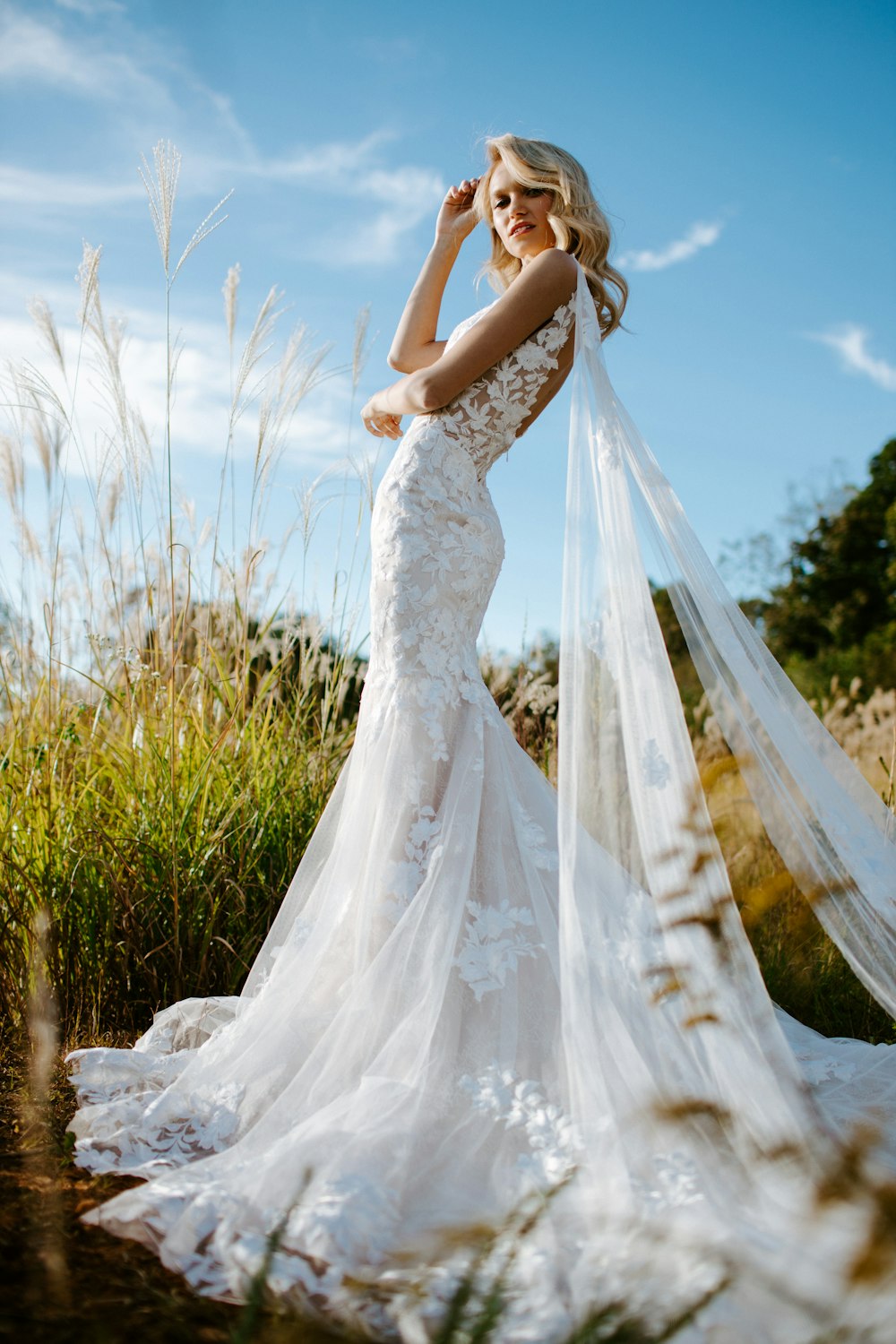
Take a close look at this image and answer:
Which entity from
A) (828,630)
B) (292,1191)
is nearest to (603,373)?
(292,1191)

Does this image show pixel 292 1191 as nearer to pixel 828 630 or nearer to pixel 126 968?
pixel 126 968

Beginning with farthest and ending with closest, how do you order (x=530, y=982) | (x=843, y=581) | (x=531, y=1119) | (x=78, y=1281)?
1. (x=843, y=581)
2. (x=530, y=982)
3. (x=531, y=1119)
4. (x=78, y=1281)

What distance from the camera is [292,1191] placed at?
1582 millimetres

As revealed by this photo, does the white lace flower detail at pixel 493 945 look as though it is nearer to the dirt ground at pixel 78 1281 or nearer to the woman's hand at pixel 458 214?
the dirt ground at pixel 78 1281

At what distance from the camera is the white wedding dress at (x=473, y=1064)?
1.37 metres

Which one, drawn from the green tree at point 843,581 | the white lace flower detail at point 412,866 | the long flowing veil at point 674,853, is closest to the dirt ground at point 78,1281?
the long flowing veil at point 674,853

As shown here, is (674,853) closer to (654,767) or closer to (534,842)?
(654,767)

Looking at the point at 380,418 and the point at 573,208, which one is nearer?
the point at 573,208

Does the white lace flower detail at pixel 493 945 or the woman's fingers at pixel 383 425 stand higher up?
the woman's fingers at pixel 383 425

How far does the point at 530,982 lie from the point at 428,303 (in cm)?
206

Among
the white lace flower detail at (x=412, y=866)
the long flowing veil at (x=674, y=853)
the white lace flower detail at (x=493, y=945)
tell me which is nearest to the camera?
the long flowing veil at (x=674, y=853)

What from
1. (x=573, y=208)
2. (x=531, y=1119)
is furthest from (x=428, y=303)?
(x=531, y=1119)

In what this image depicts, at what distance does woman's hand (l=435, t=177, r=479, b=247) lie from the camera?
2900 mm

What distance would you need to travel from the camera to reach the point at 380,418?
2.85 meters
